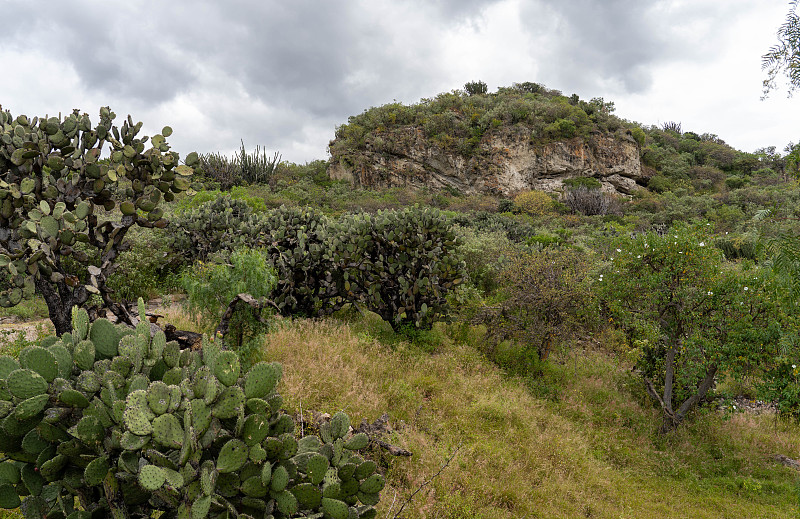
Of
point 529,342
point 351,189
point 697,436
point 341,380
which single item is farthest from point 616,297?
point 351,189

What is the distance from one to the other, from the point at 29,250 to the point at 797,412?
32.0 ft

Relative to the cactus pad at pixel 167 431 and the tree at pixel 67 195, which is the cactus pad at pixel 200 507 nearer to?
the cactus pad at pixel 167 431

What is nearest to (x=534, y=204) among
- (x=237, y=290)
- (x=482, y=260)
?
(x=482, y=260)

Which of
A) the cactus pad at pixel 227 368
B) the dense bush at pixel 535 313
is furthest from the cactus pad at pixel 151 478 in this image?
the dense bush at pixel 535 313

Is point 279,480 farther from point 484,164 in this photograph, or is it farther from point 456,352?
point 484,164

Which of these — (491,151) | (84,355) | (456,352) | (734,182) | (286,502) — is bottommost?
(456,352)

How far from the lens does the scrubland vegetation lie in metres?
3.55

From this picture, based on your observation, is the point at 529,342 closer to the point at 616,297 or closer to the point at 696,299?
the point at 616,297

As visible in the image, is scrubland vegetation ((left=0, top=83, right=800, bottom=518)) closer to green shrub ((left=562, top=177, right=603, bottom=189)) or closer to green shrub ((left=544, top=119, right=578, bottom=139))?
green shrub ((left=562, top=177, right=603, bottom=189))

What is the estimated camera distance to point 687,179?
38.8 meters

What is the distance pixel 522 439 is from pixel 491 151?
108 feet

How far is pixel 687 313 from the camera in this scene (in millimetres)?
6949

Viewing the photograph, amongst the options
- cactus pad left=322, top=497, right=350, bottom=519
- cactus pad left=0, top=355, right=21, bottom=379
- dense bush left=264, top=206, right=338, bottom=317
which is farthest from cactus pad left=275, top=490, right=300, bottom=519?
dense bush left=264, top=206, right=338, bottom=317

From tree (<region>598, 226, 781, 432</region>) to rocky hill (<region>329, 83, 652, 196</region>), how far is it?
28133 mm
